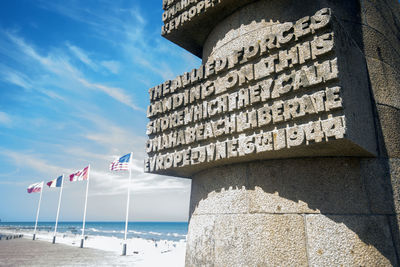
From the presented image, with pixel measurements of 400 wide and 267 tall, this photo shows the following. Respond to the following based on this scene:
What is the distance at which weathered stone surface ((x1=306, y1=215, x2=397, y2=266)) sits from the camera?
371 centimetres

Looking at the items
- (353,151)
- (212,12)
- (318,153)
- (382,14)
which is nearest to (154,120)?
(212,12)

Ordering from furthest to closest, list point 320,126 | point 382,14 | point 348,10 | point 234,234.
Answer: point 382,14 → point 348,10 → point 234,234 → point 320,126

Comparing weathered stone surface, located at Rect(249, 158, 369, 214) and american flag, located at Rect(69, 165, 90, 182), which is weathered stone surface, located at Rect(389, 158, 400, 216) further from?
american flag, located at Rect(69, 165, 90, 182)

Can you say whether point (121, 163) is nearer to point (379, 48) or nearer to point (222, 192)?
Result: point (222, 192)

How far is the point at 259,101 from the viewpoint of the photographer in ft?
14.8

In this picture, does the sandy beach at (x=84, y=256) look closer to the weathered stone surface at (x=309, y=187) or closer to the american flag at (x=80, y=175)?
the american flag at (x=80, y=175)

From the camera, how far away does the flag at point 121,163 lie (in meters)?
17.6

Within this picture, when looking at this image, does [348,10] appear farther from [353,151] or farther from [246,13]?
[353,151]

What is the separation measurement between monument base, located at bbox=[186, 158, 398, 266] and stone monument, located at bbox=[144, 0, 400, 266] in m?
0.01

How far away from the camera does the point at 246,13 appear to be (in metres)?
5.77

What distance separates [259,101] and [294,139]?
2.85ft

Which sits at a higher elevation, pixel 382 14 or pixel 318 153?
pixel 382 14

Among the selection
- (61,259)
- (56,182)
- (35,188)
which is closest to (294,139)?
(61,259)

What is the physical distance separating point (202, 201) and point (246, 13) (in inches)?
151
